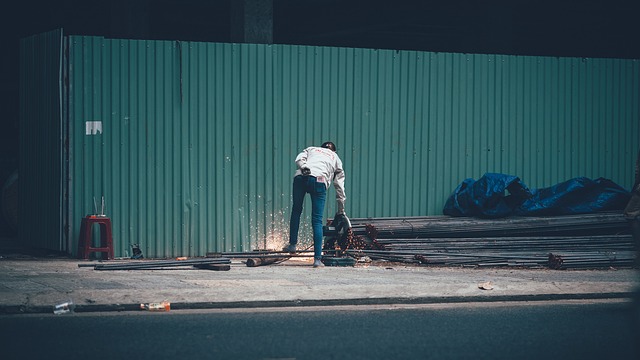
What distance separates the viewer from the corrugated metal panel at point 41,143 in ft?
44.4

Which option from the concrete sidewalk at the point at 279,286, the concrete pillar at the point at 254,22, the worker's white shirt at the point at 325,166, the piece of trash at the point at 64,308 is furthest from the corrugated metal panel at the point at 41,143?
the piece of trash at the point at 64,308

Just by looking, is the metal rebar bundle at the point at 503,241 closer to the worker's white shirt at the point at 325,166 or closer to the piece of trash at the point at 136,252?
the worker's white shirt at the point at 325,166

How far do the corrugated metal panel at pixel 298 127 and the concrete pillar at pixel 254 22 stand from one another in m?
0.95

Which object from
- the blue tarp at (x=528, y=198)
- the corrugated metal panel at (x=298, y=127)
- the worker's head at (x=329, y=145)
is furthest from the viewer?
the blue tarp at (x=528, y=198)

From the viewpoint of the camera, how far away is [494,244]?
13.8 m

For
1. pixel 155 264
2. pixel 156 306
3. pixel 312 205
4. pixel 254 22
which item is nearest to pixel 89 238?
pixel 155 264

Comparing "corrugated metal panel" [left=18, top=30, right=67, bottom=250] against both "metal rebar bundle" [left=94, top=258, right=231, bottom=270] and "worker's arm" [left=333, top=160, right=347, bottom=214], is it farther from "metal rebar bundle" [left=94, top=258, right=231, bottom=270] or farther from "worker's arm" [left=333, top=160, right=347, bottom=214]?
"worker's arm" [left=333, top=160, right=347, bottom=214]

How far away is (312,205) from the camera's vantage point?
42.9 feet

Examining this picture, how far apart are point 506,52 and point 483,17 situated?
1375 millimetres

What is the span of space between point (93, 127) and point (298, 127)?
2.96 meters

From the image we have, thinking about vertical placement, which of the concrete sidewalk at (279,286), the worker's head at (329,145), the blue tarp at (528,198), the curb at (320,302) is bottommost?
the curb at (320,302)

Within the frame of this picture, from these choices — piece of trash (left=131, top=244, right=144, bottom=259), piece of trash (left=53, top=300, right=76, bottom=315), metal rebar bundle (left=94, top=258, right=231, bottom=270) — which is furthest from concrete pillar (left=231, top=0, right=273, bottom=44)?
piece of trash (left=53, top=300, right=76, bottom=315)

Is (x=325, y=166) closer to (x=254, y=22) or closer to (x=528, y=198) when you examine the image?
(x=254, y=22)

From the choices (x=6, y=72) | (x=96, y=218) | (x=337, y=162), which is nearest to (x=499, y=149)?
(x=337, y=162)
